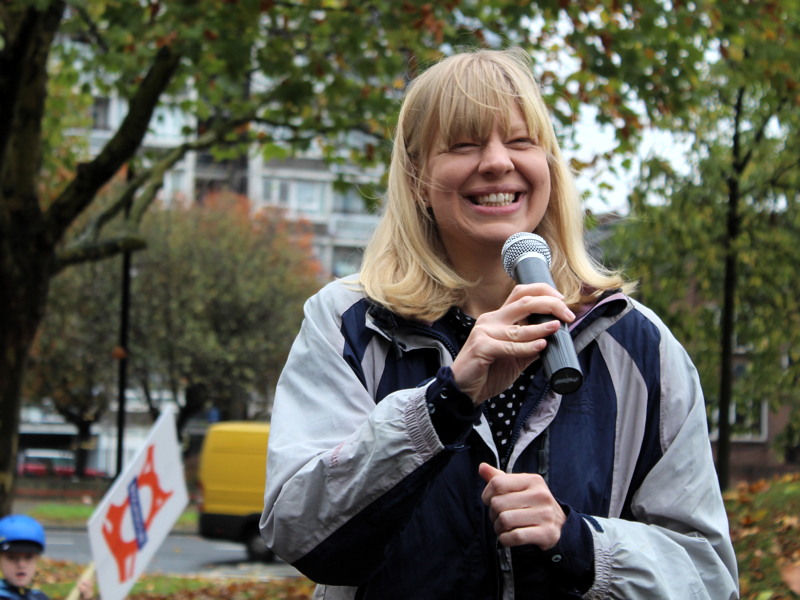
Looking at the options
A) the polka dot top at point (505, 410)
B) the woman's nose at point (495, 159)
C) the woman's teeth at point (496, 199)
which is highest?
the woman's nose at point (495, 159)

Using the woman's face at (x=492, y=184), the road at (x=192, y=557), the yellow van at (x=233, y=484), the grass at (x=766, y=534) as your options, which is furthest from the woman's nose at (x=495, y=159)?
the yellow van at (x=233, y=484)

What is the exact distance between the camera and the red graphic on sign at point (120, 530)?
21.2 ft

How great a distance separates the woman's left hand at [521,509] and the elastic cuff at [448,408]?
9 cm

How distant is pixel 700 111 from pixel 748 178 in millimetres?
903

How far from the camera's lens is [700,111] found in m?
11.3

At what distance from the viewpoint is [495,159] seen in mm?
2064

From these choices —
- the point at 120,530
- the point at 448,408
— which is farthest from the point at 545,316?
the point at 120,530

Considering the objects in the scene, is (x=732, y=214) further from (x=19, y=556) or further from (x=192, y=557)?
(x=192, y=557)

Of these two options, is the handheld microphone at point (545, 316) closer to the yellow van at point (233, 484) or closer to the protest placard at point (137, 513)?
the protest placard at point (137, 513)

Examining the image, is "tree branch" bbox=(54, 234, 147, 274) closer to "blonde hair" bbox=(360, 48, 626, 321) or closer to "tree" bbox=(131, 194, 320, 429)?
"blonde hair" bbox=(360, 48, 626, 321)

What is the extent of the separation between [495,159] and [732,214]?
33.2ft

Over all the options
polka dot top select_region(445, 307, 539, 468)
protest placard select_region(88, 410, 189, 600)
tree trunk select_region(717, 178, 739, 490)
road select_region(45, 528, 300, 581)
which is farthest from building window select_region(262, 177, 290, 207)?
polka dot top select_region(445, 307, 539, 468)

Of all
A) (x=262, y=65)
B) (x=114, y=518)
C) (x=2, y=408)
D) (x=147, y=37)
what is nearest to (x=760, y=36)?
(x=262, y=65)

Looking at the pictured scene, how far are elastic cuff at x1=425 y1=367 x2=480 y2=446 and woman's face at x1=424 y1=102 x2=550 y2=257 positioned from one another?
447 mm
